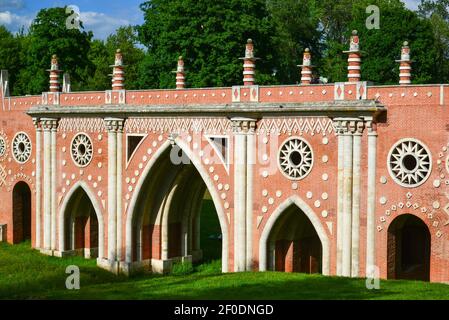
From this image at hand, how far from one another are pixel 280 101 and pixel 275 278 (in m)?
5.88

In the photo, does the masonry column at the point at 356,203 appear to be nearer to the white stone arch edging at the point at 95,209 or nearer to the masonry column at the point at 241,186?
the masonry column at the point at 241,186

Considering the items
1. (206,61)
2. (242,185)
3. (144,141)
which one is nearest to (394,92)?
(242,185)

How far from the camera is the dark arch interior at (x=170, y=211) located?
27.4 metres

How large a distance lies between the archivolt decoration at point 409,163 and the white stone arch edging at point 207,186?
248 inches

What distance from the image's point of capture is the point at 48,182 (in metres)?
29.9

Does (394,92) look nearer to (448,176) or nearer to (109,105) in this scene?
(448,176)

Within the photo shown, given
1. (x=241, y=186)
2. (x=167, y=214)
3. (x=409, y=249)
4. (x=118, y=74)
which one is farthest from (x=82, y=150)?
(x=409, y=249)

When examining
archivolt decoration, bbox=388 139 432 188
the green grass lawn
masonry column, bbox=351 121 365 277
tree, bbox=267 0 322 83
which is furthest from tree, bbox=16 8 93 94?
archivolt decoration, bbox=388 139 432 188

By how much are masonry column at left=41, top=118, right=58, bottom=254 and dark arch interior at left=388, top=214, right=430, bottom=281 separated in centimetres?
1437

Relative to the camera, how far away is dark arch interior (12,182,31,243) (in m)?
32.2

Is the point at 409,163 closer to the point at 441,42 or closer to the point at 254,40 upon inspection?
the point at 254,40

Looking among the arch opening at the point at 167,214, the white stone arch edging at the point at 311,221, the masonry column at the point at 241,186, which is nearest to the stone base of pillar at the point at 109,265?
the arch opening at the point at 167,214

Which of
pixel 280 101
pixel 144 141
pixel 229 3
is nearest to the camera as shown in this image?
pixel 280 101
